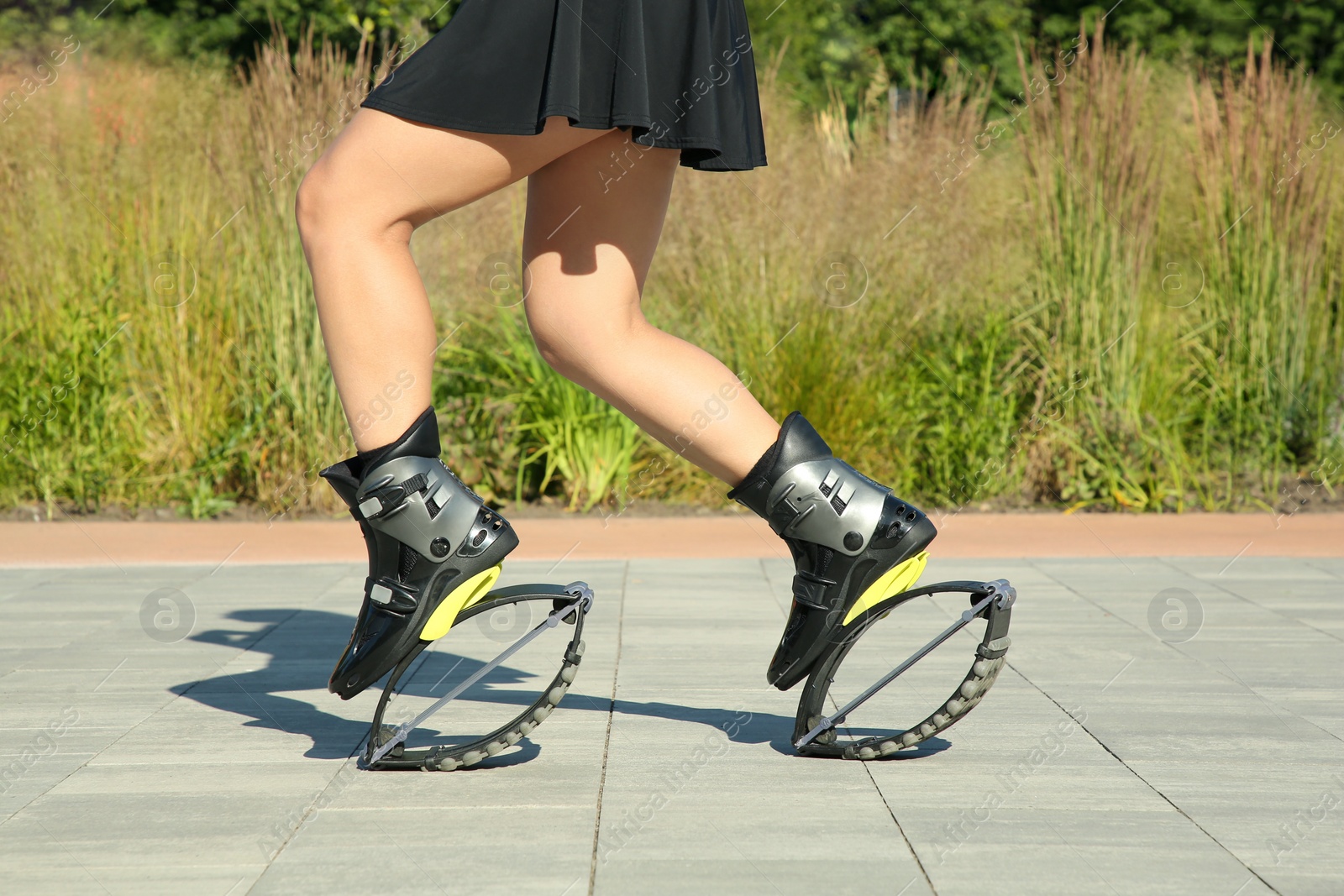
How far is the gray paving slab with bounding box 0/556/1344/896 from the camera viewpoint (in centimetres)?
151

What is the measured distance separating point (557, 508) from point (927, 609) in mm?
2666

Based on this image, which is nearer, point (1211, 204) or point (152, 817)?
point (152, 817)

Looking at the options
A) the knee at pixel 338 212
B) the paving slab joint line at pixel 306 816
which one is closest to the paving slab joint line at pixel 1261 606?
the paving slab joint line at pixel 306 816

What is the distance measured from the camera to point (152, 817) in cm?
172

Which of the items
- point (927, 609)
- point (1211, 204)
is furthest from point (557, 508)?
point (1211, 204)

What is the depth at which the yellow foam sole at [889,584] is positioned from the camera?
191 cm

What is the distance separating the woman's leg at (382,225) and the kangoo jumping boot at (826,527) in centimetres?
52

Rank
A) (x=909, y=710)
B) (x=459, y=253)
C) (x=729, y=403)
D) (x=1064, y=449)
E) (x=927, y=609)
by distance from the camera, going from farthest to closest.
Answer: (x=459, y=253) < (x=1064, y=449) < (x=927, y=609) < (x=909, y=710) < (x=729, y=403)

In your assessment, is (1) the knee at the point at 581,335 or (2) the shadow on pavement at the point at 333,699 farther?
(2) the shadow on pavement at the point at 333,699

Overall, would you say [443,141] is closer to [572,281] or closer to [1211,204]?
[572,281]
